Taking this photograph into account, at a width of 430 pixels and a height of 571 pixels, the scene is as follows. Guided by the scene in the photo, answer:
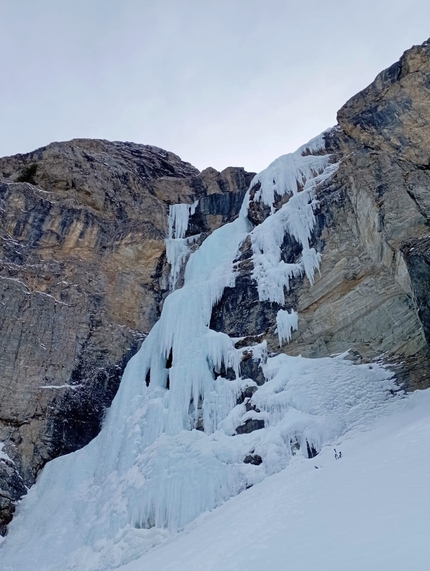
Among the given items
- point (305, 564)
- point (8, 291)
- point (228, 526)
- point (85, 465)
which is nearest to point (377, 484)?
point (305, 564)

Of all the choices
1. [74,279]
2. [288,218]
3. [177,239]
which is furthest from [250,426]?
[177,239]

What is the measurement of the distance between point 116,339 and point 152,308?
→ 6.59 feet

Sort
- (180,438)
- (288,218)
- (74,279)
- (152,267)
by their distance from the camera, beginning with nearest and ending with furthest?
(180,438), (288,218), (74,279), (152,267)

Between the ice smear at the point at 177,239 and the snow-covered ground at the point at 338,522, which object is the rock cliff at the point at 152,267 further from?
the snow-covered ground at the point at 338,522

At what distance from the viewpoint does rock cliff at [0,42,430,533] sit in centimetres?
1305

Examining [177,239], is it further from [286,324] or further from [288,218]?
[286,324]

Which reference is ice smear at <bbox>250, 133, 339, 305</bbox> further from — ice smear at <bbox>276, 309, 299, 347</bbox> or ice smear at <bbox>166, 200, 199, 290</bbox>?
ice smear at <bbox>166, 200, 199, 290</bbox>

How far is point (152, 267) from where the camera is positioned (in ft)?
67.8

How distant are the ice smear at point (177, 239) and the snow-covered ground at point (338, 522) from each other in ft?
39.8

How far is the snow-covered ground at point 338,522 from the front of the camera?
399 centimetres

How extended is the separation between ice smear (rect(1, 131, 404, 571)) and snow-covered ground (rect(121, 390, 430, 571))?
6.85 ft

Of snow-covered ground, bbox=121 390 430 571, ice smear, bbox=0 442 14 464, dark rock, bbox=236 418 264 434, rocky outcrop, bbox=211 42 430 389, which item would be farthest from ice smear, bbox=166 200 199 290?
snow-covered ground, bbox=121 390 430 571

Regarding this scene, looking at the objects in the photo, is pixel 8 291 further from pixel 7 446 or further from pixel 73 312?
pixel 7 446

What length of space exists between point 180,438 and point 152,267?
9.00 meters
